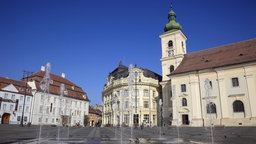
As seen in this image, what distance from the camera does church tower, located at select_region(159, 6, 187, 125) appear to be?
45.9 meters

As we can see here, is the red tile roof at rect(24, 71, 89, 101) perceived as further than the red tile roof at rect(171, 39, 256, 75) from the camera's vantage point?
Yes

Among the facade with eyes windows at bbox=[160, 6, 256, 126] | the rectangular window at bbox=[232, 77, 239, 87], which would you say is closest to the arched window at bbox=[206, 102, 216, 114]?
the facade with eyes windows at bbox=[160, 6, 256, 126]

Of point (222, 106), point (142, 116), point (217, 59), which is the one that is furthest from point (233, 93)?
point (142, 116)

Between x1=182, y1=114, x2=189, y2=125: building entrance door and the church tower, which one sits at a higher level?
the church tower

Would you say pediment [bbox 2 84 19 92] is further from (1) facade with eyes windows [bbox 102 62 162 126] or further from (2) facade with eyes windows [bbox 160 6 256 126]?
(2) facade with eyes windows [bbox 160 6 256 126]

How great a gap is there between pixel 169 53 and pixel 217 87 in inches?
628

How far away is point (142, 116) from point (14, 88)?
3062cm

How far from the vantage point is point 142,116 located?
174 ft

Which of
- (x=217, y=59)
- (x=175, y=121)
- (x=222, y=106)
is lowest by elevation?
(x=175, y=121)

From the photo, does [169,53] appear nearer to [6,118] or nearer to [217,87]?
[217,87]

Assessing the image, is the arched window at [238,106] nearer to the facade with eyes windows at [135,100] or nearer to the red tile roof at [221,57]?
the red tile roof at [221,57]

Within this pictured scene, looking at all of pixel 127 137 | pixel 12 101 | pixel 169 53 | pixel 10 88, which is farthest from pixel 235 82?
pixel 10 88

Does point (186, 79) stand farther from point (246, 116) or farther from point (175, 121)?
point (246, 116)

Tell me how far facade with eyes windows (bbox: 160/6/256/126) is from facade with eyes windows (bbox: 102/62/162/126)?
913 cm
